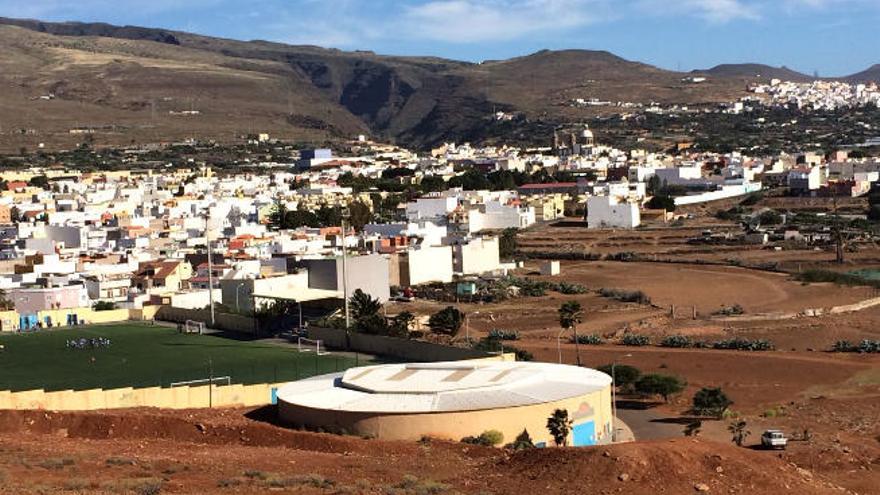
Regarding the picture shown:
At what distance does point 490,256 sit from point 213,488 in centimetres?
4046

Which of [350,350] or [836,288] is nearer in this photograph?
[350,350]

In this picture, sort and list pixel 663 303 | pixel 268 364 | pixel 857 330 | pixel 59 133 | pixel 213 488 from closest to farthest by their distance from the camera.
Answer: pixel 213 488
pixel 268 364
pixel 857 330
pixel 663 303
pixel 59 133

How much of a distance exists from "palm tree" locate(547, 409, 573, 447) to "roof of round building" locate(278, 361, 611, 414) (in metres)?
0.40

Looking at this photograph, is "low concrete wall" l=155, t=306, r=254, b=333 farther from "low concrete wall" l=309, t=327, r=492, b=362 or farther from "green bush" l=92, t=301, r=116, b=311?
"low concrete wall" l=309, t=327, r=492, b=362

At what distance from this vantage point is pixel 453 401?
22750 mm

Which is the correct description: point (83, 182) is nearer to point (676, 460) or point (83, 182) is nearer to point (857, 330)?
point (857, 330)

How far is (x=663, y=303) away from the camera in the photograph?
4800 cm

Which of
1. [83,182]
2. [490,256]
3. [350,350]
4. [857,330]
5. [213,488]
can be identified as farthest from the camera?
[83,182]

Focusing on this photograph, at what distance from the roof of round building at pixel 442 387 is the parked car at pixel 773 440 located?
2944 millimetres

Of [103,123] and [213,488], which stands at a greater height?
[103,123]

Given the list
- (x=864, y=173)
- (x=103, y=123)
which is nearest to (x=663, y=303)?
(x=864, y=173)

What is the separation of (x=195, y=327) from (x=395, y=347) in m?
7.85

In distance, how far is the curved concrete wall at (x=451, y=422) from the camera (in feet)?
72.6

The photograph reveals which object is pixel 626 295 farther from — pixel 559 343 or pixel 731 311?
pixel 559 343
